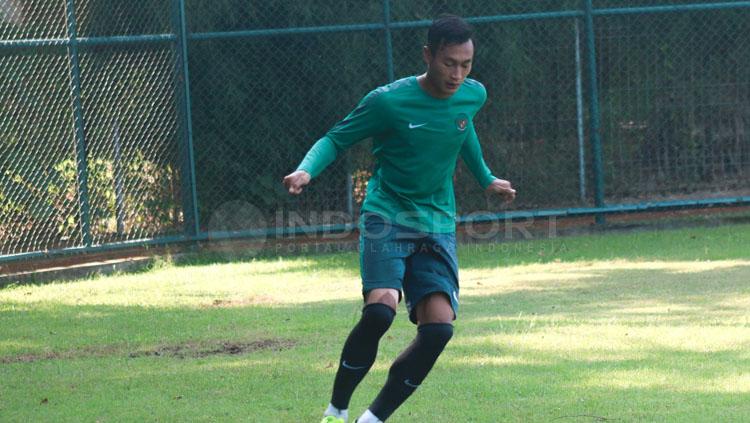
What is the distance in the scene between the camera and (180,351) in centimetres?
737

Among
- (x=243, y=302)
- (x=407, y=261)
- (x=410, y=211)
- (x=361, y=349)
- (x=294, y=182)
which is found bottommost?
(x=243, y=302)

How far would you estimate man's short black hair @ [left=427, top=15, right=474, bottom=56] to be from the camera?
512cm

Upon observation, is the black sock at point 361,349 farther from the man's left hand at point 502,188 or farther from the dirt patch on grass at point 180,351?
the dirt patch on grass at point 180,351

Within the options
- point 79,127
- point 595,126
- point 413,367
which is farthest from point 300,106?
point 413,367

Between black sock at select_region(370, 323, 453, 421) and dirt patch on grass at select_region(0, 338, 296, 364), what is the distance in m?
2.27

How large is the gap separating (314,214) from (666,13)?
14.2 feet

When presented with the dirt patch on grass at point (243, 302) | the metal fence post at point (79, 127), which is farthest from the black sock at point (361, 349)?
the metal fence post at point (79, 127)

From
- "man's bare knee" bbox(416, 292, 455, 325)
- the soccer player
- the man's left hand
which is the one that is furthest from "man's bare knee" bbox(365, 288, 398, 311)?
the man's left hand

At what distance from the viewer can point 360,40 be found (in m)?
11.9

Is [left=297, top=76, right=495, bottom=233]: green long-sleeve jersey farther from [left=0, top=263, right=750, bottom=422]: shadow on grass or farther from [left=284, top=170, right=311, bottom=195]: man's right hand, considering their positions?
[left=0, top=263, right=750, bottom=422]: shadow on grass

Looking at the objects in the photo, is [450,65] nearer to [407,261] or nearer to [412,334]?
[407,261]

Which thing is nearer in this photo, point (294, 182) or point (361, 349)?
point (294, 182)

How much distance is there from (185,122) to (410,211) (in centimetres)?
653

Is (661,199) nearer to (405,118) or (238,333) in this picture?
(238,333)
